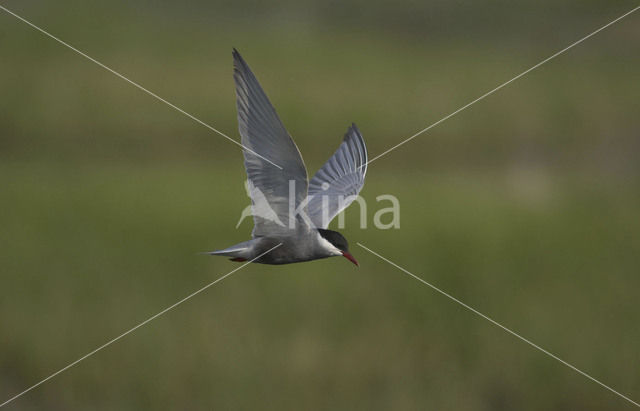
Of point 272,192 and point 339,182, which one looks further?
point 339,182

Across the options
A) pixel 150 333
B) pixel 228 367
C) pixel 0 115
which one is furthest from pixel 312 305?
pixel 0 115

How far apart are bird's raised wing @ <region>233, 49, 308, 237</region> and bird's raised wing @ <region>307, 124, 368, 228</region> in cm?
25

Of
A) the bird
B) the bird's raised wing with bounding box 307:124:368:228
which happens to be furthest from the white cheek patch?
the bird's raised wing with bounding box 307:124:368:228

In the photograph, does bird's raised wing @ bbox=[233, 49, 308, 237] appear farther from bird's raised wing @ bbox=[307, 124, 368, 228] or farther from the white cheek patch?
bird's raised wing @ bbox=[307, 124, 368, 228]

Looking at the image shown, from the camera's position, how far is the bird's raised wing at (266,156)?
1313mm

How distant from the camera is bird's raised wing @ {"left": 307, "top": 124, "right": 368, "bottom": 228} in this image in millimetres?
1673

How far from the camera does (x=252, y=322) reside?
2.65m

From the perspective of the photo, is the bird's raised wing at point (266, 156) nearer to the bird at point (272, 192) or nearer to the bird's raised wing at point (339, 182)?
the bird at point (272, 192)

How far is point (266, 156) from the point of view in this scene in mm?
1365

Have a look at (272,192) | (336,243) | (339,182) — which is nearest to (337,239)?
(336,243)

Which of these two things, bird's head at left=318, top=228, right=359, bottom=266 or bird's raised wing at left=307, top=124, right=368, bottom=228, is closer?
bird's head at left=318, top=228, right=359, bottom=266

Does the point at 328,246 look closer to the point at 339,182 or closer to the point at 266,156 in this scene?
the point at 266,156

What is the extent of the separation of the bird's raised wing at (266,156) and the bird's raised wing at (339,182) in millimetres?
253

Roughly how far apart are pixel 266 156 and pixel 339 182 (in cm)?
50
